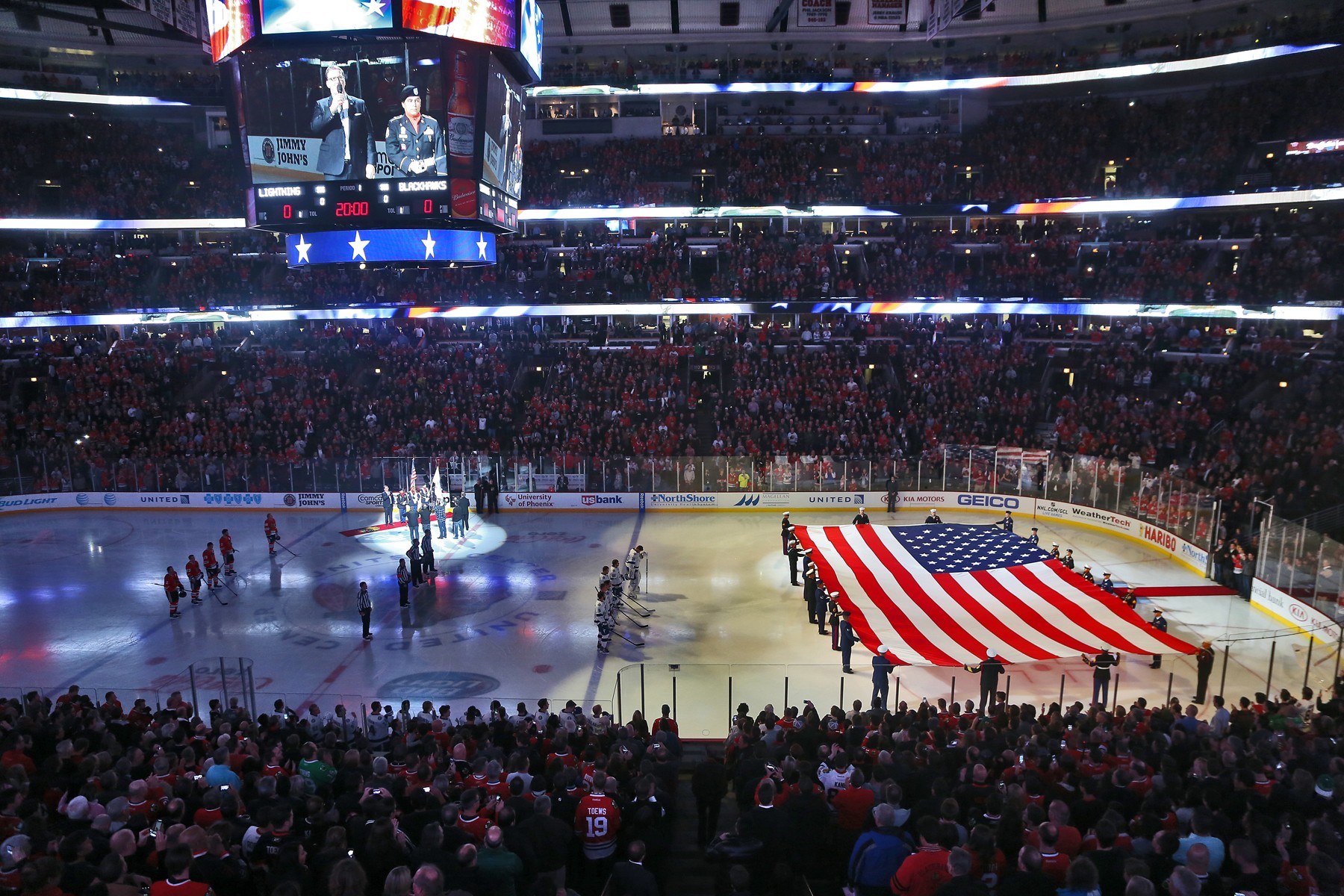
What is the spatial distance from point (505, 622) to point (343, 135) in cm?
1060

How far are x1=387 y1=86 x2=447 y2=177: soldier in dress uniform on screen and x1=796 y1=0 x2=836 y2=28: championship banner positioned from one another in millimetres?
30040

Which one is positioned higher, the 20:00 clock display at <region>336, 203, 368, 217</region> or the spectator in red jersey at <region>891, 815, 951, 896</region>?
the 20:00 clock display at <region>336, 203, 368, 217</region>

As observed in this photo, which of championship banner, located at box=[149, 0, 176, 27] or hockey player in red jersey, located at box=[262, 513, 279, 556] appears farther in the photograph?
championship banner, located at box=[149, 0, 176, 27]

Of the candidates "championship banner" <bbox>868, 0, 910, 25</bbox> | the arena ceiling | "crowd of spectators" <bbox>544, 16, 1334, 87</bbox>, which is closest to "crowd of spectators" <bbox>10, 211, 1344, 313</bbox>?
"crowd of spectators" <bbox>544, 16, 1334, 87</bbox>

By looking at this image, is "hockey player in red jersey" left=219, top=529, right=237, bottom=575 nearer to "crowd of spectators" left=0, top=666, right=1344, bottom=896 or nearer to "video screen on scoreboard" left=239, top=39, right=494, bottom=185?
"video screen on scoreboard" left=239, top=39, right=494, bottom=185

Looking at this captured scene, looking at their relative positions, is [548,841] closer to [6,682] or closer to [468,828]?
[468,828]

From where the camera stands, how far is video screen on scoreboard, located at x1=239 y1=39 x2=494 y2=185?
655 inches

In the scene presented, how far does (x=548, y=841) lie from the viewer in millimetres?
6602

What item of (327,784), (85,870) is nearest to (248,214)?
(327,784)

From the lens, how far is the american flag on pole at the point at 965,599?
14.2 m

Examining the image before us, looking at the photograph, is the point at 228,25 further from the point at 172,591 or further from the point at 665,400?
the point at 665,400

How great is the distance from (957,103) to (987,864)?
43.3 meters

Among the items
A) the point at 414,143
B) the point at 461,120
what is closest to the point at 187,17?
the point at 414,143

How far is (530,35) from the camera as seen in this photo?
1823 cm
